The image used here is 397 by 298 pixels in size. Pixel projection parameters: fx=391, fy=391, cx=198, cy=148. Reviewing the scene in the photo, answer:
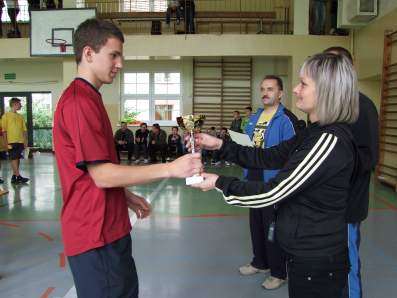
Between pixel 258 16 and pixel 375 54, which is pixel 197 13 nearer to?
pixel 258 16

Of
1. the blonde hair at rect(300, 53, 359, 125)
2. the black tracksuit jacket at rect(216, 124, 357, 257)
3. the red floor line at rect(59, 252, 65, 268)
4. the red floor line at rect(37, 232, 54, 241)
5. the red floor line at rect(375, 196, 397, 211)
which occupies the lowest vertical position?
the red floor line at rect(37, 232, 54, 241)

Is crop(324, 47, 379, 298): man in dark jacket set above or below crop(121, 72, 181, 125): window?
below

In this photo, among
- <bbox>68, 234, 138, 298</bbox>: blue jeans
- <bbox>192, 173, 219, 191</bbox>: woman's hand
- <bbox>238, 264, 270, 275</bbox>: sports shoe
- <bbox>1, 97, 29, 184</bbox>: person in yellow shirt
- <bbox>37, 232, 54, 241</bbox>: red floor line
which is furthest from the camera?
<bbox>1, 97, 29, 184</bbox>: person in yellow shirt

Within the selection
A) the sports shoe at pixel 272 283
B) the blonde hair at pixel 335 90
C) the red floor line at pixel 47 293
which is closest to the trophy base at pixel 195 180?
the blonde hair at pixel 335 90

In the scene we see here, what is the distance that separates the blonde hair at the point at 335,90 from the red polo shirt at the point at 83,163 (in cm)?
83

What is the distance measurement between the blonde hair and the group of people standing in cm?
1027

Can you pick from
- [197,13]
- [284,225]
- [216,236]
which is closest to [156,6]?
[197,13]

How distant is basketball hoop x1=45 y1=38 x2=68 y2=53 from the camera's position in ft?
35.1

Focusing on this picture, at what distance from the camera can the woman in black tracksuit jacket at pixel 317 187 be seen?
144cm

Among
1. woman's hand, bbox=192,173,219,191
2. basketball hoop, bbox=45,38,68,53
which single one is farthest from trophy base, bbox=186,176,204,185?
basketball hoop, bbox=45,38,68,53

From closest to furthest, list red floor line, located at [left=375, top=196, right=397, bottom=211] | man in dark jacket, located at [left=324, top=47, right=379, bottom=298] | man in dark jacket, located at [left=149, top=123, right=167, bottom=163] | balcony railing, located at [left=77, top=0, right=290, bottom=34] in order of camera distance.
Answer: man in dark jacket, located at [left=324, top=47, right=379, bottom=298], red floor line, located at [left=375, top=196, right=397, bottom=211], man in dark jacket, located at [left=149, top=123, right=167, bottom=163], balcony railing, located at [left=77, top=0, right=290, bottom=34]

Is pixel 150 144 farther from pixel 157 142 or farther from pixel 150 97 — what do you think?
pixel 150 97

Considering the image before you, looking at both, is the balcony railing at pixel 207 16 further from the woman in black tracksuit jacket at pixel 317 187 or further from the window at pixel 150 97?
the woman in black tracksuit jacket at pixel 317 187

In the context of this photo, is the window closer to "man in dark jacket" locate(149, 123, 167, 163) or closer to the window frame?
the window frame
